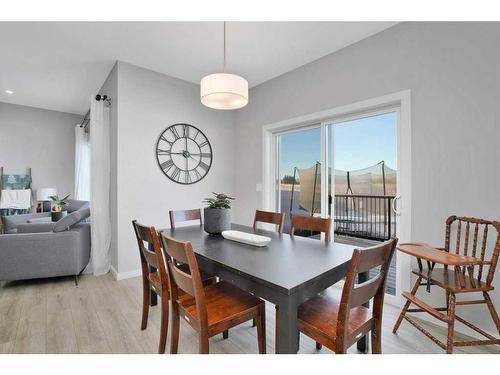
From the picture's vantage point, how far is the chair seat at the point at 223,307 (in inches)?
50.7

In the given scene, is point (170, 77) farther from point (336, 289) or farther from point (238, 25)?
point (336, 289)

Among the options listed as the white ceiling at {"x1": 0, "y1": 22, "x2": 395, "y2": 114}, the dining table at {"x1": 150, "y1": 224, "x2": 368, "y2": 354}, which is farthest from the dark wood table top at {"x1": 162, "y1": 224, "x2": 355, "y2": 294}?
the white ceiling at {"x1": 0, "y1": 22, "x2": 395, "y2": 114}

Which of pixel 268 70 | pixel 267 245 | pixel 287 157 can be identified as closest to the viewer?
pixel 267 245

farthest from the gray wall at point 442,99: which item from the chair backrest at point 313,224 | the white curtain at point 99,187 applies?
the white curtain at point 99,187

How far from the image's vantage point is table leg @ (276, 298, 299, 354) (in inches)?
40.2

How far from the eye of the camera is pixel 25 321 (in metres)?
2.03

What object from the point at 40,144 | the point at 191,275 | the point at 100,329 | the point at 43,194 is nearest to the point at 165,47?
the point at 191,275

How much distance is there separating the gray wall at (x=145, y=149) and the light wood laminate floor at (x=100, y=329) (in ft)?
2.18

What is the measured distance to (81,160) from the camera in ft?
16.0

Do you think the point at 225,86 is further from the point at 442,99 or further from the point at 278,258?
the point at 442,99

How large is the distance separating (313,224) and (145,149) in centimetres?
231

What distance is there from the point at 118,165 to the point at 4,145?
349 centimetres

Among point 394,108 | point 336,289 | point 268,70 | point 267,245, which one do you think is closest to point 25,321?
point 267,245

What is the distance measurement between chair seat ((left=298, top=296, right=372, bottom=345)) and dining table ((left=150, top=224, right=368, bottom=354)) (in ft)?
0.60
